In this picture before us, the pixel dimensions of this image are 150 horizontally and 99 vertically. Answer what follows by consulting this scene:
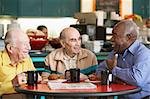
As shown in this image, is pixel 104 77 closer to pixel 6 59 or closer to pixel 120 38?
pixel 120 38

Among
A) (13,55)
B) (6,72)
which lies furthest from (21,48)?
(6,72)

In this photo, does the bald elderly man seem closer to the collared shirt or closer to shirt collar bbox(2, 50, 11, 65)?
the collared shirt

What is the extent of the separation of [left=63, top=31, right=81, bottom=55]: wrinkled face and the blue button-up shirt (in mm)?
466

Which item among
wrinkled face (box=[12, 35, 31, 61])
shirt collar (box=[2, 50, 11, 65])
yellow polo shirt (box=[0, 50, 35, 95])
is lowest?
yellow polo shirt (box=[0, 50, 35, 95])

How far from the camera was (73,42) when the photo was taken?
11.9 ft

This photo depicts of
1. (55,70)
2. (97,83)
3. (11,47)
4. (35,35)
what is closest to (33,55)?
(35,35)

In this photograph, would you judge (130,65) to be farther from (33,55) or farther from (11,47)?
(33,55)

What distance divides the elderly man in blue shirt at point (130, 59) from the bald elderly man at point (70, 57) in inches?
12.2

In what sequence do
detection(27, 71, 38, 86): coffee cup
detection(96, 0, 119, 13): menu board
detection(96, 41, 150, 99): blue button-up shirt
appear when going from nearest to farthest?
detection(27, 71, 38, 86): coffee cup < detection(96, 41, 150, 99): blue button-up shirt < detection(96, 0, 119, 13): menu board

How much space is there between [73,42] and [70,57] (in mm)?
157

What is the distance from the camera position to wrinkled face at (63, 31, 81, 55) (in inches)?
143

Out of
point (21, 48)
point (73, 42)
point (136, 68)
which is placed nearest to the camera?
point (136, 68)

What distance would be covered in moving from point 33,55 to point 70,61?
41.7 inches

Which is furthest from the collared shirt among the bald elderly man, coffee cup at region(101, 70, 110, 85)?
coffee cup at region(101, 70, 110, 85)
